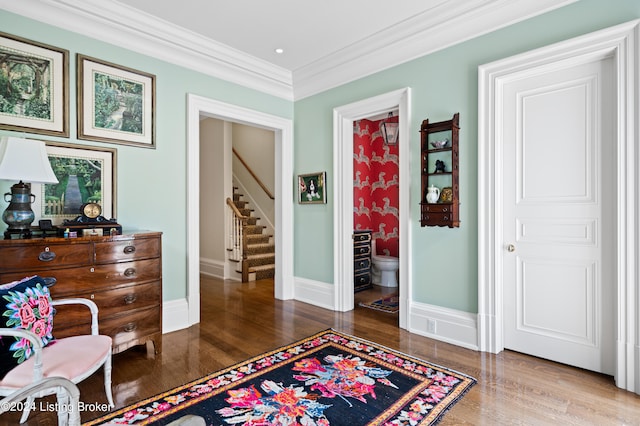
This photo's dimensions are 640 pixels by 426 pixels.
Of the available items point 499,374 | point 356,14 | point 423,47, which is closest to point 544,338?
point 499,374

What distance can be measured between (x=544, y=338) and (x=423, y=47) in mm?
2908

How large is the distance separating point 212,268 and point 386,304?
368 cm

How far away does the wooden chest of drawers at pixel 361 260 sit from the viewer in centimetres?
516

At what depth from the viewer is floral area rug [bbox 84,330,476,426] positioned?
6.65ft

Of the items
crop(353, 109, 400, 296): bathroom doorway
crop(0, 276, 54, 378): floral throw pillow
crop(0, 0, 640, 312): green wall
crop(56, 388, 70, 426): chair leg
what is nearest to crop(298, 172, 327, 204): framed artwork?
crop(0, 0, 640, 312): green wall

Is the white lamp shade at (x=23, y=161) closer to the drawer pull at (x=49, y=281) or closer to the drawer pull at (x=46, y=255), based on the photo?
the drawer pull at (x=46, y=255)

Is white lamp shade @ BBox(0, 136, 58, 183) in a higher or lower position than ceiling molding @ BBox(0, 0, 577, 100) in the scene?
lower

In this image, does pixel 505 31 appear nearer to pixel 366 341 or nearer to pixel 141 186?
pixel 366 341

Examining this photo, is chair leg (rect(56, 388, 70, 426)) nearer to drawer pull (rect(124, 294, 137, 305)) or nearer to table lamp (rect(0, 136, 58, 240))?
drawer pull (rect(124, 294, 137, 305))

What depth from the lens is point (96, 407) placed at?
2.14 metres

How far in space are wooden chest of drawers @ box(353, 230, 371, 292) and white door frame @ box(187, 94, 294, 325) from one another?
1.02 meters

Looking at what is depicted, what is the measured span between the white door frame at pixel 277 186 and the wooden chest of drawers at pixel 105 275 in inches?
31.5

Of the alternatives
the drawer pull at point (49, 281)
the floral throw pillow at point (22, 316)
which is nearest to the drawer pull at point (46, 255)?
the drawer pull at point (49, 281)

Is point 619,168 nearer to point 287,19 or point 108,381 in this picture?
point 287,19
